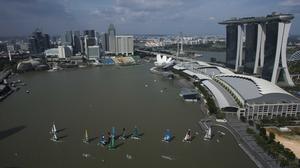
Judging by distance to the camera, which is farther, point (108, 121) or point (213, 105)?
point (213, 105)

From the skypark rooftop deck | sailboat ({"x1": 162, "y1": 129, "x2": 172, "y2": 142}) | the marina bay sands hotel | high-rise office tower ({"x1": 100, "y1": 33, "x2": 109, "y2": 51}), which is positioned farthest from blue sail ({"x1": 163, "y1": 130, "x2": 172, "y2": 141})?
high-rise office tower ({"x1": 100, "y1": 33, "x2": 109, "y2": 51})

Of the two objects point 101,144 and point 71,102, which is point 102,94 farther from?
point 101,144

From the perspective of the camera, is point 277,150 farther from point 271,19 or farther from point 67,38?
point 67,38

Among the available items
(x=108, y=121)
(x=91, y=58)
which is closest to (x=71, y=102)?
(x=108, y=121)

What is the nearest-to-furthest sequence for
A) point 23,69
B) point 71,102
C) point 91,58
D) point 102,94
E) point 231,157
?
point 231,157 → point 71,102 → point 102,94 → point 23,69 → point 91,58

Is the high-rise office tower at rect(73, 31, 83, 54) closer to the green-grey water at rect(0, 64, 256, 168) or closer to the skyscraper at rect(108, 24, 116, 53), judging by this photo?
the skyscraper at rect(108, 24, 116, 53)
